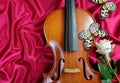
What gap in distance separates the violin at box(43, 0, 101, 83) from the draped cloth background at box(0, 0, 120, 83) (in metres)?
0.18

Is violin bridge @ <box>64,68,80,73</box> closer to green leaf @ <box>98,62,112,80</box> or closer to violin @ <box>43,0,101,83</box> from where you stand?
violin @ <box>43,0,101,83</box>

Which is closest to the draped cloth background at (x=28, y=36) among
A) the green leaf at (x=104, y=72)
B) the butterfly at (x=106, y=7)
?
the butterfly at (x=106, y=7)

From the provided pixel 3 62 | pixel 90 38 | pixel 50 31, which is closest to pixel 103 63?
pixel 90 38

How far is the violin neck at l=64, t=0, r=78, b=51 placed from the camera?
111cm

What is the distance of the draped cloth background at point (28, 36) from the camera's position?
130cm

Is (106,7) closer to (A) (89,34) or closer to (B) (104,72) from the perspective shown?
(A) (89,34)

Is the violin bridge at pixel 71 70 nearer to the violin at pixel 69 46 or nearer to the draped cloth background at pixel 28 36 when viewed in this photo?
the violin at pixel 69 46

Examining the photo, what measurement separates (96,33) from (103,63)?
0.46ft

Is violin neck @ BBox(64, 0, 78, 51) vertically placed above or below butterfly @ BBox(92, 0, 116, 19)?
below

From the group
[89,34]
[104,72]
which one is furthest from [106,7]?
[104,72]

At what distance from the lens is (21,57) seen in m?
1.32

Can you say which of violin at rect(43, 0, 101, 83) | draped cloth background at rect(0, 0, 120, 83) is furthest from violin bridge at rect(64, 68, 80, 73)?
draped cloth background at rect(0, 0, 120, 83)

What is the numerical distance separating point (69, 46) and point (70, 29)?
0.07 metres

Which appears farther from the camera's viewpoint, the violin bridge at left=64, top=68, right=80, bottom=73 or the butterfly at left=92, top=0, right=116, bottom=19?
the butterfly at left=92, top=0, right=116, bottom=19
